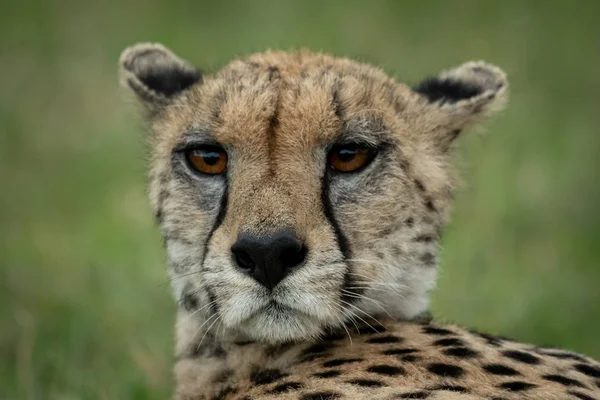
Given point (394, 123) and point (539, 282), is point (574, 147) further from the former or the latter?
point (394, 123)

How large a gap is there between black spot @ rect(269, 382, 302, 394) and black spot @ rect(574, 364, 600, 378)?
0.72 meters

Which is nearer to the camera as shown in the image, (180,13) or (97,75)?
(97,75)

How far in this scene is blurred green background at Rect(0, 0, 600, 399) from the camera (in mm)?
4281

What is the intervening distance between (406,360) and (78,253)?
330cm

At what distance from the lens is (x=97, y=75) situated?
7281 mm

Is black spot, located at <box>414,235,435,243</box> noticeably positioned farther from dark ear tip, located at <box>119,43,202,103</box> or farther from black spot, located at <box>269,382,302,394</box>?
dark ear tip, located at <box>119,43,202,103</box>

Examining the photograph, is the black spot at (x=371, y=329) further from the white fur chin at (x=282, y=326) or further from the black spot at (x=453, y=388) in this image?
the black spot at (x=453, y=388)

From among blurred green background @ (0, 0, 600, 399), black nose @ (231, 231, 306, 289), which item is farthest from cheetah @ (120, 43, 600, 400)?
blurred green background @ (0, 0, 600, 399)

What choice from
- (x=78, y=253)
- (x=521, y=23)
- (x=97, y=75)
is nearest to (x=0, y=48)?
(x=97, y=75)

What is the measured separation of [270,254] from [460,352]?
0.53 m

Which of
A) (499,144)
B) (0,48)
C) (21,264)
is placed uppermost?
(0,48)

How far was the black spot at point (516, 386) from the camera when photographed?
2.47m

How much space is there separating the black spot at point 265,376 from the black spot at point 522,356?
565 millimetres

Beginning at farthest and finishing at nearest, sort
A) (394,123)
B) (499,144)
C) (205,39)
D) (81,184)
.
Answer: (205,39)
(81,184)
(499,144)
(394,123)
